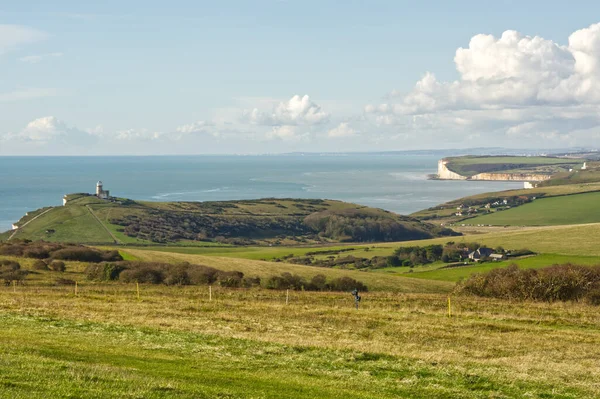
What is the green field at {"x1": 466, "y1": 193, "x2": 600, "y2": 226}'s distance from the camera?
13925 centimetres

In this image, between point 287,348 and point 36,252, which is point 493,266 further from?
point 287,348

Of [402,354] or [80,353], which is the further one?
[402,354]

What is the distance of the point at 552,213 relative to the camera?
148750 millimetres

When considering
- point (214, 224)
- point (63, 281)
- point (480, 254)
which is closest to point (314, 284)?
point (63, 281)

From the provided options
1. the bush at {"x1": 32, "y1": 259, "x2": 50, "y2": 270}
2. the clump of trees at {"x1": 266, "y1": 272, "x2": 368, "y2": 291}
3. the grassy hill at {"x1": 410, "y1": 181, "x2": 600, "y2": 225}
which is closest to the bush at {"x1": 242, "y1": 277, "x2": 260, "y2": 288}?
the clump of trees at {"x1": 266, "y1": 272, "x2": 368, "y2": 291}

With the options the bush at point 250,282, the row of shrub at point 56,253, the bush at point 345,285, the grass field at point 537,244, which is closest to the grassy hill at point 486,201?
the grass field at point 537,244

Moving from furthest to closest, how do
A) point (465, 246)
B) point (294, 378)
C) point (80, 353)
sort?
point (465, 246)
point (80, 353)
point (294, 378)

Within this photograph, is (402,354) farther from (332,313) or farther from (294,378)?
(332,313)

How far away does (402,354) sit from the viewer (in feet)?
75.2

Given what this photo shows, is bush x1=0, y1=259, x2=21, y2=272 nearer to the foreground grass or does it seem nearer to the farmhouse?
the foreground grass

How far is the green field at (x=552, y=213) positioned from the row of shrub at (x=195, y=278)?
3711 inches

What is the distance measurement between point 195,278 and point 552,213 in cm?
11483

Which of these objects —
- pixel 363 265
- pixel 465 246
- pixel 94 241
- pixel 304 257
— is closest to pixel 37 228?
pixel 94 241

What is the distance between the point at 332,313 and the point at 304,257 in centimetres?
5921
